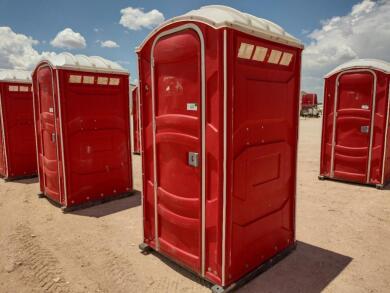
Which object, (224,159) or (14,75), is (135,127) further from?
(224,159)

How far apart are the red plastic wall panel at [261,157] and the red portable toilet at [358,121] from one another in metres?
3.88

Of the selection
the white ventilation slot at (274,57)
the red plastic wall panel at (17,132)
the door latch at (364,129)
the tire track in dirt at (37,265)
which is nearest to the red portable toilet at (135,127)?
the red plastic wall panel at (17,132)

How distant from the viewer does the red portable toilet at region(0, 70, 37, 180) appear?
23.6 feet

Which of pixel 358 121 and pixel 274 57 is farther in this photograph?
pixel 358 121

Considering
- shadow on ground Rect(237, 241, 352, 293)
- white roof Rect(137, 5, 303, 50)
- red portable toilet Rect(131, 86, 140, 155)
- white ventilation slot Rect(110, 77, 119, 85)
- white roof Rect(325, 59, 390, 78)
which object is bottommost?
shadow on ground Rect(237, 241, 352, 293)

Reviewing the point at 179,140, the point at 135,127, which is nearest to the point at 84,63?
the point at 179,140

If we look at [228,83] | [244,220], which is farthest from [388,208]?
[228,83]

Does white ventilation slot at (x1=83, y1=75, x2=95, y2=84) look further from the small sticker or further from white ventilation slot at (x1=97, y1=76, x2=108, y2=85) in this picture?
the small sticker

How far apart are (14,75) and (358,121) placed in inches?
321

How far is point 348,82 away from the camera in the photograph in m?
6.55

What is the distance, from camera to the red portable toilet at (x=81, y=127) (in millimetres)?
5031

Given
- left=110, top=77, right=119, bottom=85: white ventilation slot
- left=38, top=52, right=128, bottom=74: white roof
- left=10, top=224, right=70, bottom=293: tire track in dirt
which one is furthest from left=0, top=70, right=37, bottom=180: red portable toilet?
left=10, top=224, right=70, bottom=293: tire track in dirt

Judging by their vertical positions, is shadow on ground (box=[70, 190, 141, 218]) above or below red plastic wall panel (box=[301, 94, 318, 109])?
below

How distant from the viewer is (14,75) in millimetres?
7215
